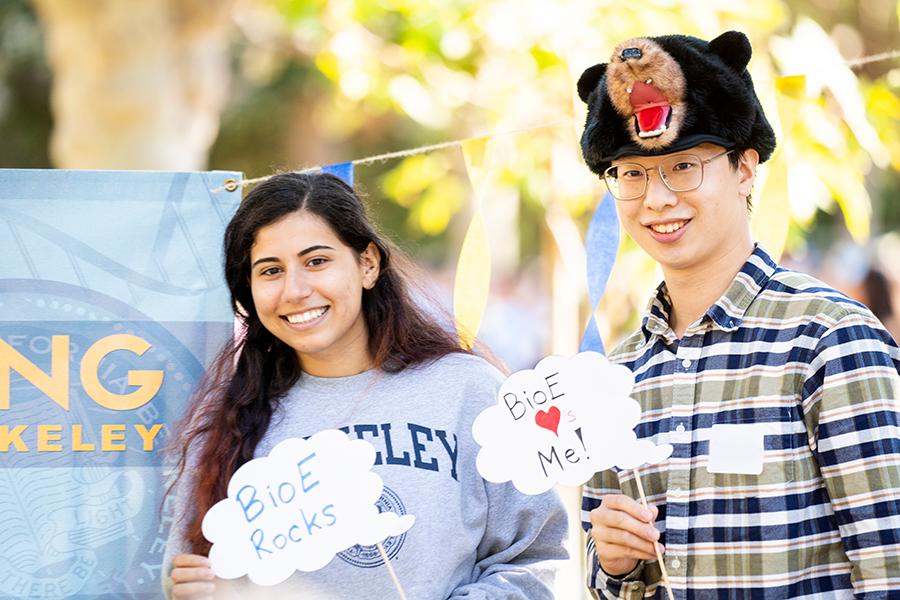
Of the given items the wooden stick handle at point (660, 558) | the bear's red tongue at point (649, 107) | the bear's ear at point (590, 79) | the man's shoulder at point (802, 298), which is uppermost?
the bear's ear at point (590, 79)

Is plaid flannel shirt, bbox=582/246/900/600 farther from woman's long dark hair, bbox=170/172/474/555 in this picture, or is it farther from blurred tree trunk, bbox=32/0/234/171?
blurred tree trunk, bbox=32/0/234/171

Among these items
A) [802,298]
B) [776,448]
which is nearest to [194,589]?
[776,448]

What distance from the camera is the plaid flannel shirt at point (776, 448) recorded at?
1303mm

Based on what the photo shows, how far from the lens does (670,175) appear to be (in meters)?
1.55

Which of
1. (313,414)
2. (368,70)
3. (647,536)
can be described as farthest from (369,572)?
(368,70)

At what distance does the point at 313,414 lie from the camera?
6.02 feet

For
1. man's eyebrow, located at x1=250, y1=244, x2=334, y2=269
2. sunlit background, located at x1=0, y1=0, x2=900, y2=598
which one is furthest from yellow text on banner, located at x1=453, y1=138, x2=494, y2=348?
man's eyebrow, located at x1=250, y1=244, x2=334, y2=269

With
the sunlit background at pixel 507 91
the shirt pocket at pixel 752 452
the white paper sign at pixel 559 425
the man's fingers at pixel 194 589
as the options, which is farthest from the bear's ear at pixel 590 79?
the man's fingers at pixel 194 589

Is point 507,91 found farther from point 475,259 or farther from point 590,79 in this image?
point 590,79

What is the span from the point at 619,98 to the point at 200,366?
4.01ft

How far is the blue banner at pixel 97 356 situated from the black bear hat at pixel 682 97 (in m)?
1.09

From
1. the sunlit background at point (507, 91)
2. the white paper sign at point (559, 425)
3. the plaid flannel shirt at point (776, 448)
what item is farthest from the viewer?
the sunlit background at point (507, 91)

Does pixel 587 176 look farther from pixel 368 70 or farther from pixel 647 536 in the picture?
pixel 647 536

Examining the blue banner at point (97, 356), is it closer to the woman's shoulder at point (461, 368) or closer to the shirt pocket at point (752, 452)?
the woman's shoulder at point (461, 368)
